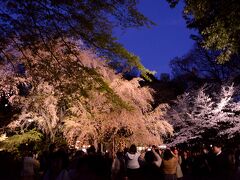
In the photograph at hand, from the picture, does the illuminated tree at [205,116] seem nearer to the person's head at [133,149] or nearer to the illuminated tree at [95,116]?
the illuminated tree at [95,116]

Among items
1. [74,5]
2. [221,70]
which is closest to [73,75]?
[74,5]

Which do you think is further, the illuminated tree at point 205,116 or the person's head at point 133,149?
the illuminated tree at point 205,116

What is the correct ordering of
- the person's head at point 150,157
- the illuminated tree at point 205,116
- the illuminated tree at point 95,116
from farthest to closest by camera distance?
the illuminated tree at point 205,116, the illuminated tree at point 95,116, the person's head at point 150,157

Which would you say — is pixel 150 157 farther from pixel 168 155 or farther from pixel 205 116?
pixel 205 116

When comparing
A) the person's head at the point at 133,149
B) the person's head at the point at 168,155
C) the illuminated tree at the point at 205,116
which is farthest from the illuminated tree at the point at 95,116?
the illuminated tree at the point at 205,116

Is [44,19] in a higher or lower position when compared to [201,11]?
lower

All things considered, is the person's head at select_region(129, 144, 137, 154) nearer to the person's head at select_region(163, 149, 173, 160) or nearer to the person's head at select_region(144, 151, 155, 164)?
the person's head at select_region(144, 151, 155, 164)

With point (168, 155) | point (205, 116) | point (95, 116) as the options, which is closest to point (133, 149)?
point (168, 155)

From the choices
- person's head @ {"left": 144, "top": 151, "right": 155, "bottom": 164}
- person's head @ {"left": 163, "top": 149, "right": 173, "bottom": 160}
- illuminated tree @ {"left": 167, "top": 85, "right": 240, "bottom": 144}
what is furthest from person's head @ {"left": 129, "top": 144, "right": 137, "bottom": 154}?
illuminated tree @ {"left": 167, "top": 85, "right": 240, "bottom": 144}

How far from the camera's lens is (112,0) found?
8234mm

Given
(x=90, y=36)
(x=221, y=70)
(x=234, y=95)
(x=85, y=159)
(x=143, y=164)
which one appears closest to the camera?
(x=85, y=159)

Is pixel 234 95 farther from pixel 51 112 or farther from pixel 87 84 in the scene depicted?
pixel 87 84

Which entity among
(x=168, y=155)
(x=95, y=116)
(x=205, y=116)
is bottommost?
(x=168, y=155)

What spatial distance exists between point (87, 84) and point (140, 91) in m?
12.3
